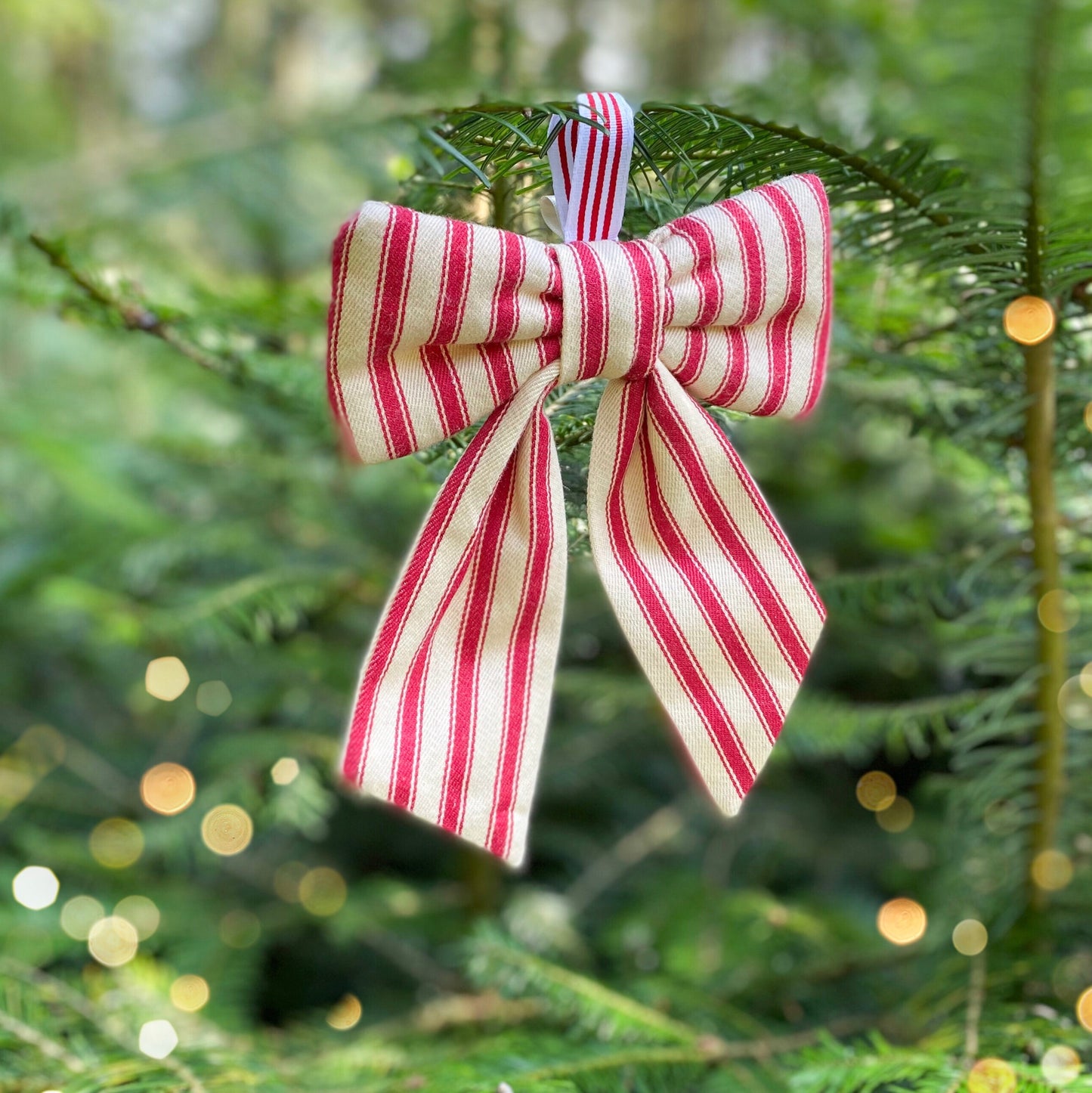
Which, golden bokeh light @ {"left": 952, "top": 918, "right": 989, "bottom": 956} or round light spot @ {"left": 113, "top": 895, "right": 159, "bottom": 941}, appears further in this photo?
round light spot @ {"left": 113, "top": 895, "right": 159, "bottom": 941}

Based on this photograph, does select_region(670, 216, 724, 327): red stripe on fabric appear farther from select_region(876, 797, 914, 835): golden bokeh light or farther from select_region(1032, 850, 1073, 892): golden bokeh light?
select_region(876, 797, 914, 835): golden bokeh light

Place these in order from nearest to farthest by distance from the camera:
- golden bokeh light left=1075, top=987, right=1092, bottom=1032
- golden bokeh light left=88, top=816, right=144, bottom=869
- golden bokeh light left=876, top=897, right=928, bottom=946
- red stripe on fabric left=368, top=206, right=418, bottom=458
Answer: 1. red stripe on fabric left=368, top=206, right=418, bottom=458
2. golden bokeh light left=1075, top=987, right=1092, bottom=1032
3. golden bokeh light left=876, top=897, right=928, bottom=946
4. golden bokeh light left=88, top=816, right=144, bottom=869

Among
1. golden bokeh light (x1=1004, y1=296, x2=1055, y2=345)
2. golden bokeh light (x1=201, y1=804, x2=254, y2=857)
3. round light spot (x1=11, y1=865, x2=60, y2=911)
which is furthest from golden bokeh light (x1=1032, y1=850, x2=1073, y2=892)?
round light spot (x1=11, y1=865, x2=60, y2=911)

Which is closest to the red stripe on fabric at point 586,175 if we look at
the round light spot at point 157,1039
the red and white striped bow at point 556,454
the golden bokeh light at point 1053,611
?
the red and white striped bow at point 556,454

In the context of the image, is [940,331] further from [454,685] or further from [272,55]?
[272,55]

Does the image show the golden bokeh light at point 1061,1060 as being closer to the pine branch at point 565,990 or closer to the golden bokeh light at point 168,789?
the pine branch at point 565,990

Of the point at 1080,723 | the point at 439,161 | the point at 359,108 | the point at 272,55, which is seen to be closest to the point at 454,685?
the point at 439,161

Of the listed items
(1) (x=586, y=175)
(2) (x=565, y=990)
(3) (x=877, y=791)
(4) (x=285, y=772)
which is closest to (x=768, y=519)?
(1) (x=586, y=175)

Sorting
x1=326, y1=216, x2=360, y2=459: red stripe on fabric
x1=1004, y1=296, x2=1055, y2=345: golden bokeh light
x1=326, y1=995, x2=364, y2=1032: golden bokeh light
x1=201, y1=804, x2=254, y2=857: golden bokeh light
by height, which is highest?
x1=1004, y1=296, x2=1055, y2=345: golden bokeh light
